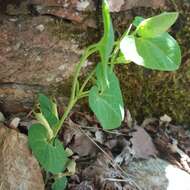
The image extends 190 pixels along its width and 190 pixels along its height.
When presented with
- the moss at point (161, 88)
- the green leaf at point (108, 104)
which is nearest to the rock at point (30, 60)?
the moss at point (161, 88)

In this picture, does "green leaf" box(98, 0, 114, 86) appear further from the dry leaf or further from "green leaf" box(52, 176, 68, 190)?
the dry leaf

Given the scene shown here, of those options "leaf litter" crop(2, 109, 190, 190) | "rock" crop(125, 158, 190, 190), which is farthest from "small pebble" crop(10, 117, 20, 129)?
"rock" crop(125, 158, 190, 190)

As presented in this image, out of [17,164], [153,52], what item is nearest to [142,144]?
[17,164]

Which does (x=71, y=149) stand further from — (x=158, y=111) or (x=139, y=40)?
(x=139, y=40)

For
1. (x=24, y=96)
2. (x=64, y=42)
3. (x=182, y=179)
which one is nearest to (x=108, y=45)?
(x=64, y=42)

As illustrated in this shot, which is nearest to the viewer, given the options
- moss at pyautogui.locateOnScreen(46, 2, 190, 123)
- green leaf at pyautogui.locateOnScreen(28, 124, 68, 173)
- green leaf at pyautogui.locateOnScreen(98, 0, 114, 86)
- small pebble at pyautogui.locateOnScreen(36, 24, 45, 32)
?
green leaf at pyautogui.locateOnScreen(98, 0, 114, 86)

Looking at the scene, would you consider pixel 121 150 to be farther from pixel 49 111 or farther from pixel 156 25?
pixel 156 25
